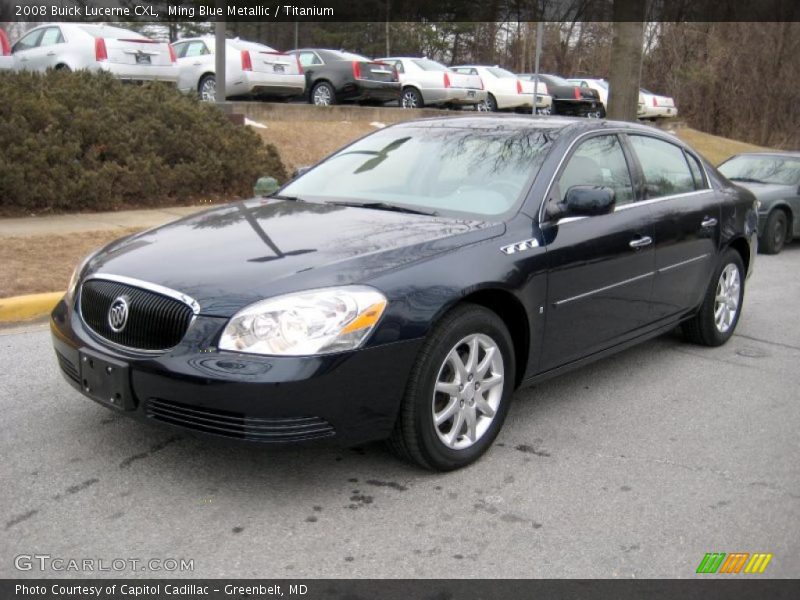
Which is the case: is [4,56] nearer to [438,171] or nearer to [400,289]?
[438,171]

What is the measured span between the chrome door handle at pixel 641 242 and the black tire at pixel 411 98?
61.3ft

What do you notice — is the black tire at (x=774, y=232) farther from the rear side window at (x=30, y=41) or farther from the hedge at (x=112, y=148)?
the rear side window at (x=30, y=41)

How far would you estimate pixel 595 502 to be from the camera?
3.54m

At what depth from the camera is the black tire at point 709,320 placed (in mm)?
5797

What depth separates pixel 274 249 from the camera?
3.69 m

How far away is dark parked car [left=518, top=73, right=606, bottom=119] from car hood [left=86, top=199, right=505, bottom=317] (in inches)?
931

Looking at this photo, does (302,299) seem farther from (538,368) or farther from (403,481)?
(538,368)

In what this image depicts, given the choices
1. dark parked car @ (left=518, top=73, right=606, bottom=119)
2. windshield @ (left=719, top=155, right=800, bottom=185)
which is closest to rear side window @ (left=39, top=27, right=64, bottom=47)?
windshield @ (left=719, top=155, right=800, bottom=185)

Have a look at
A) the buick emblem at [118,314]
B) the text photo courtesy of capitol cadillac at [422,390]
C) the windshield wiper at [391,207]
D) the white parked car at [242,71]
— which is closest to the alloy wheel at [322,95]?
the white parked car at [242,71]

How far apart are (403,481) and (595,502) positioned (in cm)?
82

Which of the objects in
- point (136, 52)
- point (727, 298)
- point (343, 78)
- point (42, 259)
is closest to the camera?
point (727, 298)

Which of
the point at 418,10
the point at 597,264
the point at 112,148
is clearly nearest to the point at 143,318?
the point at 597,264

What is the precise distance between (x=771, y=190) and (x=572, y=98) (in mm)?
16298
